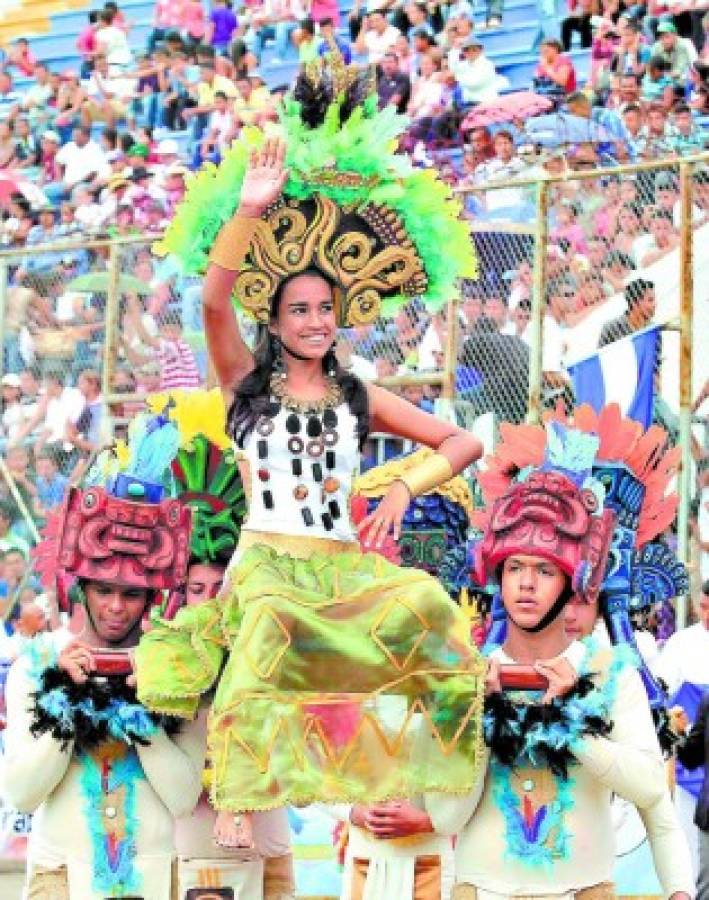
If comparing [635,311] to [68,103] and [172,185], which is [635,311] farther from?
[68,103]

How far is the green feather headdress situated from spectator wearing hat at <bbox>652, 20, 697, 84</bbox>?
976cm

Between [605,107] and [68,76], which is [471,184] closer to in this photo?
[605,107]

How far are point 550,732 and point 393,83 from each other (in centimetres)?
1228

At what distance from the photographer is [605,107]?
A: 656 inches

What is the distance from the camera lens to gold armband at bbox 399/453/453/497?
7.23 meters

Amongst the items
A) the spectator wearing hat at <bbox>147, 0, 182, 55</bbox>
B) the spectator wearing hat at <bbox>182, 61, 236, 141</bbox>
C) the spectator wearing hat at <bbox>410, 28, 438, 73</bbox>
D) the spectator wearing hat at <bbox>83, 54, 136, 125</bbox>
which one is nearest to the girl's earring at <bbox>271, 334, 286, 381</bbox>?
the spectator wearing hat at <bbox>410, 28, 438, 73</bbox>

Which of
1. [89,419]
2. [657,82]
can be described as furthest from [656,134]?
[89,419]

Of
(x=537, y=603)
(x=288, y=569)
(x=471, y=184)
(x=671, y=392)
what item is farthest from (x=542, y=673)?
(x=471, y=184)

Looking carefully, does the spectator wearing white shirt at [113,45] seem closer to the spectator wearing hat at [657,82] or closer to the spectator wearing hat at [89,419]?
the spectator wearing hat at [657,82]

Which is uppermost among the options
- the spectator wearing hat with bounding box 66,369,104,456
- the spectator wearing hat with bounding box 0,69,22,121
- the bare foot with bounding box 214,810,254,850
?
the spectator wearing hat with bounding box 0,69,22,121

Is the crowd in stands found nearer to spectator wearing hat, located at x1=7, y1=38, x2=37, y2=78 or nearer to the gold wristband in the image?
spectator wearing hat, located at x1=7, y1=38, x2=37, y2=78

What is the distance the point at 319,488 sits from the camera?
7.18 meters

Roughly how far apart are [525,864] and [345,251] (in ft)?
6.15

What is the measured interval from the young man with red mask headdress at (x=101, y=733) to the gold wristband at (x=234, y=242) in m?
1.08
